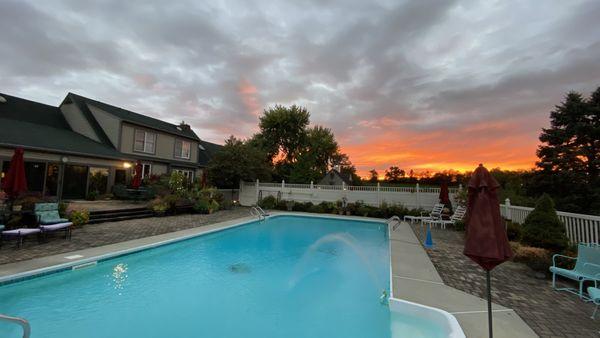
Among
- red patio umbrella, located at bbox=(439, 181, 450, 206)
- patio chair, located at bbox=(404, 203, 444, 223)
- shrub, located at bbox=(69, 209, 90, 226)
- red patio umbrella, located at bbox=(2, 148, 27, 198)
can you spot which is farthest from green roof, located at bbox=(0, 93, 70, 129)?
red patio umbrella, located at bbox=(439, 181, 450, 206)

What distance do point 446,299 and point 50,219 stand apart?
35.3 feet

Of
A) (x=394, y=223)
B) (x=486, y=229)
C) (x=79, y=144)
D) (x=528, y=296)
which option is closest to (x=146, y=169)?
(x=79, y=144)

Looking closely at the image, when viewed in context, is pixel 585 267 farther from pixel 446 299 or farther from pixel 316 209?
pixel 316 209

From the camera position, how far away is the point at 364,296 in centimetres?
561

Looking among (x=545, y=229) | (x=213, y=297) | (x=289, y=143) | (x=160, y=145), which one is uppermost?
(x=289, y=143)

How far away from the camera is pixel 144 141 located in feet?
62.1

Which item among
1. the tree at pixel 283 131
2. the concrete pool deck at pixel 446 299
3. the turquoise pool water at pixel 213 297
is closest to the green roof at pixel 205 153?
the tree at pixel 283 131

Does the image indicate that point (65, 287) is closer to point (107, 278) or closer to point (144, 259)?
point (107, 278)

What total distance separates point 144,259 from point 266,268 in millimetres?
3434

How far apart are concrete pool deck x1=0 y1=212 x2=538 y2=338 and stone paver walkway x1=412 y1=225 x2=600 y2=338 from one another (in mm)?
245

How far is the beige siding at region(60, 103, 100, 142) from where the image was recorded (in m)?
17.3

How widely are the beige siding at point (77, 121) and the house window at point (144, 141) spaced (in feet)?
7.26

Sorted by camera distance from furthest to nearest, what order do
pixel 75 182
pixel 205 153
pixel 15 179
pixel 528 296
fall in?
1. pixel 205 153
2. pixel 75 182
3. pixel 15 179
4. pixel 528 296

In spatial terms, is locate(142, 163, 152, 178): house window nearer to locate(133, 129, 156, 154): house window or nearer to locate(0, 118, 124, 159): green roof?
locate(133, 129, 156, 154): house window
